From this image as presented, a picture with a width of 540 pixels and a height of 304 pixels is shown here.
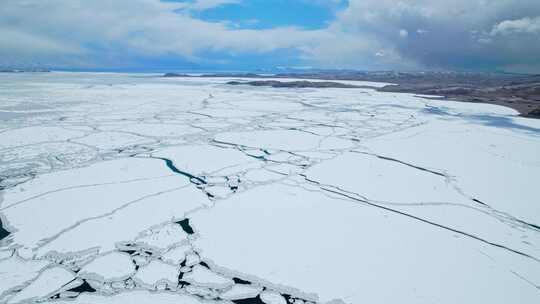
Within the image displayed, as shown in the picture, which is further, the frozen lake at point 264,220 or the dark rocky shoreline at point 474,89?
the dark rocky shoreline at point 474,89

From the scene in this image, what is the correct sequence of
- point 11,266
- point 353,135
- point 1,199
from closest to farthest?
point 11,266 → point 1,199 → point 353,135

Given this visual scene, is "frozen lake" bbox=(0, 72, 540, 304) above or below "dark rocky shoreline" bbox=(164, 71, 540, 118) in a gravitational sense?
below

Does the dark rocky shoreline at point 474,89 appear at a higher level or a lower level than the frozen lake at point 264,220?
higher

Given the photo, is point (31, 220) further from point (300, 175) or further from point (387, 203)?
point (387, 203)

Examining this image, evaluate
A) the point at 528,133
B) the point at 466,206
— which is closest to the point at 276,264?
the point at 466,206

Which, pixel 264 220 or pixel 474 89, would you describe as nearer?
pixel 264 220

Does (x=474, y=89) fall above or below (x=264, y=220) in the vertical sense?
above

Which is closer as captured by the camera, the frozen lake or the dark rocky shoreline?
the frozen lake

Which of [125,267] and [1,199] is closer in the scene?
[125,267]
